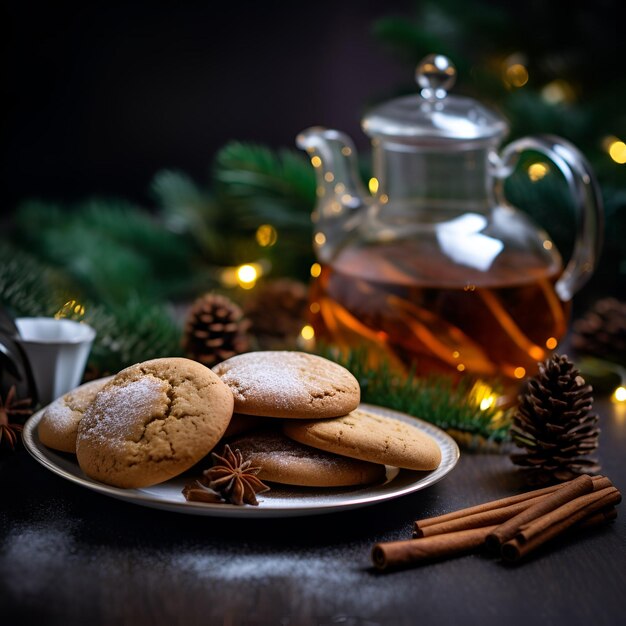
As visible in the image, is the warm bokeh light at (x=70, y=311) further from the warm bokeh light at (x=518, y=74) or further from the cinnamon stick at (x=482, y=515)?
the warm bokeh light at (x=518, y=74)

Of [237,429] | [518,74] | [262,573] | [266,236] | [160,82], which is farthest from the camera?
[160,82]

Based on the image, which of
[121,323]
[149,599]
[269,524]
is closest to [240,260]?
[121,323]

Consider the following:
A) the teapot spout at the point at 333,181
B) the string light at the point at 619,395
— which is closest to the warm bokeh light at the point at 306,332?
the teapot spout at the point at 333,181

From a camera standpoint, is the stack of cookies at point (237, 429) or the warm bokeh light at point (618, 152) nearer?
the stack of cookies at point (237, 429)

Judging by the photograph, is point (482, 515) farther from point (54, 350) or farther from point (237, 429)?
point (54, 350)

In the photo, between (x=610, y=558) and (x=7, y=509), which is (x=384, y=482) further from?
(x=7, y=509)

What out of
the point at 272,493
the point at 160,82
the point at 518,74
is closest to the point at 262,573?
the point at 272,493

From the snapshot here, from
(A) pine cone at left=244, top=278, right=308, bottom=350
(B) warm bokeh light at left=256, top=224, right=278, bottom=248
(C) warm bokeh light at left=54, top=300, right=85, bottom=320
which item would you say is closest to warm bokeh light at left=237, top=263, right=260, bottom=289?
(B) warm bokeh light at left=256, top=224, right=278, bottom=248

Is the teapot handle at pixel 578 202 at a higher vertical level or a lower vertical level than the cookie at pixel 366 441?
higher
